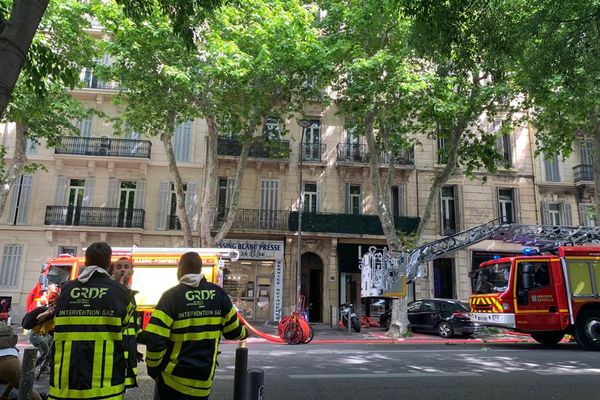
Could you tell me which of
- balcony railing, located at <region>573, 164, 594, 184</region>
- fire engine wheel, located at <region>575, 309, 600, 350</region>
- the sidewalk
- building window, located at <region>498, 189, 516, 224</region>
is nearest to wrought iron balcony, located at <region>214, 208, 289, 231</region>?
the sidewalk

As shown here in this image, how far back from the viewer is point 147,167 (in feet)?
75.4

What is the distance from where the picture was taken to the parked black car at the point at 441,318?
658 inches

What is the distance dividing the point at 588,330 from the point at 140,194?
750 inches

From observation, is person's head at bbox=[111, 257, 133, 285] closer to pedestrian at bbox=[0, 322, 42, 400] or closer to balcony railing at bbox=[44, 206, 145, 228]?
pedestrian at bbox=[0, 322, 42, 400]

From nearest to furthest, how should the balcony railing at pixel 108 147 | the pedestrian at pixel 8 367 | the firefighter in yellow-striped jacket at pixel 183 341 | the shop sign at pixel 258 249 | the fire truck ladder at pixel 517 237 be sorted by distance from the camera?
the firefighter in yellow-striped jacket at pixel 183 341 < the pedestrian at pixel 8 367 < the fire truck ladder at pixel 517 237 < the shop sign at pixel 258 249 < the balcony railing at pixel 108 147

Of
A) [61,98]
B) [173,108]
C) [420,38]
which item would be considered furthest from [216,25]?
[420,38]

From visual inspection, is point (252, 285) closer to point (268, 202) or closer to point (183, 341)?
point (268, 202)

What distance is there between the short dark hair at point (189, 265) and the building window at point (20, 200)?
22.0 m

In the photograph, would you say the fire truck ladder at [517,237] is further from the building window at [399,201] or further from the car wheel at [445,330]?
the building window at [399,201]

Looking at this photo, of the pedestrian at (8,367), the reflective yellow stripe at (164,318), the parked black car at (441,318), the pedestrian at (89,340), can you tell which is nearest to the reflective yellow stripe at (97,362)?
the pedestrian at (89,340)

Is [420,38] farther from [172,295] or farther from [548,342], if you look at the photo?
[548,342]

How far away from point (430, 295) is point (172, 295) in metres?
21.9

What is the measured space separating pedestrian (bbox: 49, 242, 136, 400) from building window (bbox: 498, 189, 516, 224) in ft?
80.7

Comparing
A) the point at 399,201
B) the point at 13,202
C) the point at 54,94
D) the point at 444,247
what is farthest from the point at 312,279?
the point at 13,202
